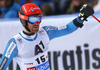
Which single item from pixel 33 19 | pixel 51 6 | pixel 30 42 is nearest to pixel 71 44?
pixel 30 42

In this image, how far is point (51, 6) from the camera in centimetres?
564

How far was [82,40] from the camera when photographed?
13.8 feet

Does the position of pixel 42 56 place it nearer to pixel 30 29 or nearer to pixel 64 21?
pixel 30 29

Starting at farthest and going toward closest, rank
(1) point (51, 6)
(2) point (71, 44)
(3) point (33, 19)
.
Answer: (1) point (51, 6) → (2) point (71, 44) → (3) point (33, 19)

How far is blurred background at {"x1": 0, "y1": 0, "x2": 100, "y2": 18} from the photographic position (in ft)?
16.5

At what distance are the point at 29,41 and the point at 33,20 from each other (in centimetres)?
30

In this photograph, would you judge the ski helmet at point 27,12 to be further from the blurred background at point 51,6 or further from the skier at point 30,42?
the blurred background at point 51,6

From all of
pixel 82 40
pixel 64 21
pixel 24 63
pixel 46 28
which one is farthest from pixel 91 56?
pixel 24 63

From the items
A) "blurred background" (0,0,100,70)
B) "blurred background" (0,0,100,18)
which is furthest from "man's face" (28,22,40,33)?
"blurred background" (0,0,100,18)

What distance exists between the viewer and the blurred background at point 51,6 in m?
5.03

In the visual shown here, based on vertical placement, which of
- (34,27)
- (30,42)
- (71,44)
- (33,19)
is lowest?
(71,44)

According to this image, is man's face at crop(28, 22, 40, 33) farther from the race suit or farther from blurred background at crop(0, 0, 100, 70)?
blurred background at crop(0, 0, 100, 70)

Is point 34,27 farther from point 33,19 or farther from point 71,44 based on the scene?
point 71,44

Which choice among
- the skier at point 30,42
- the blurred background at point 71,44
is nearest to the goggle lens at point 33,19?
the skier at point 30,42
